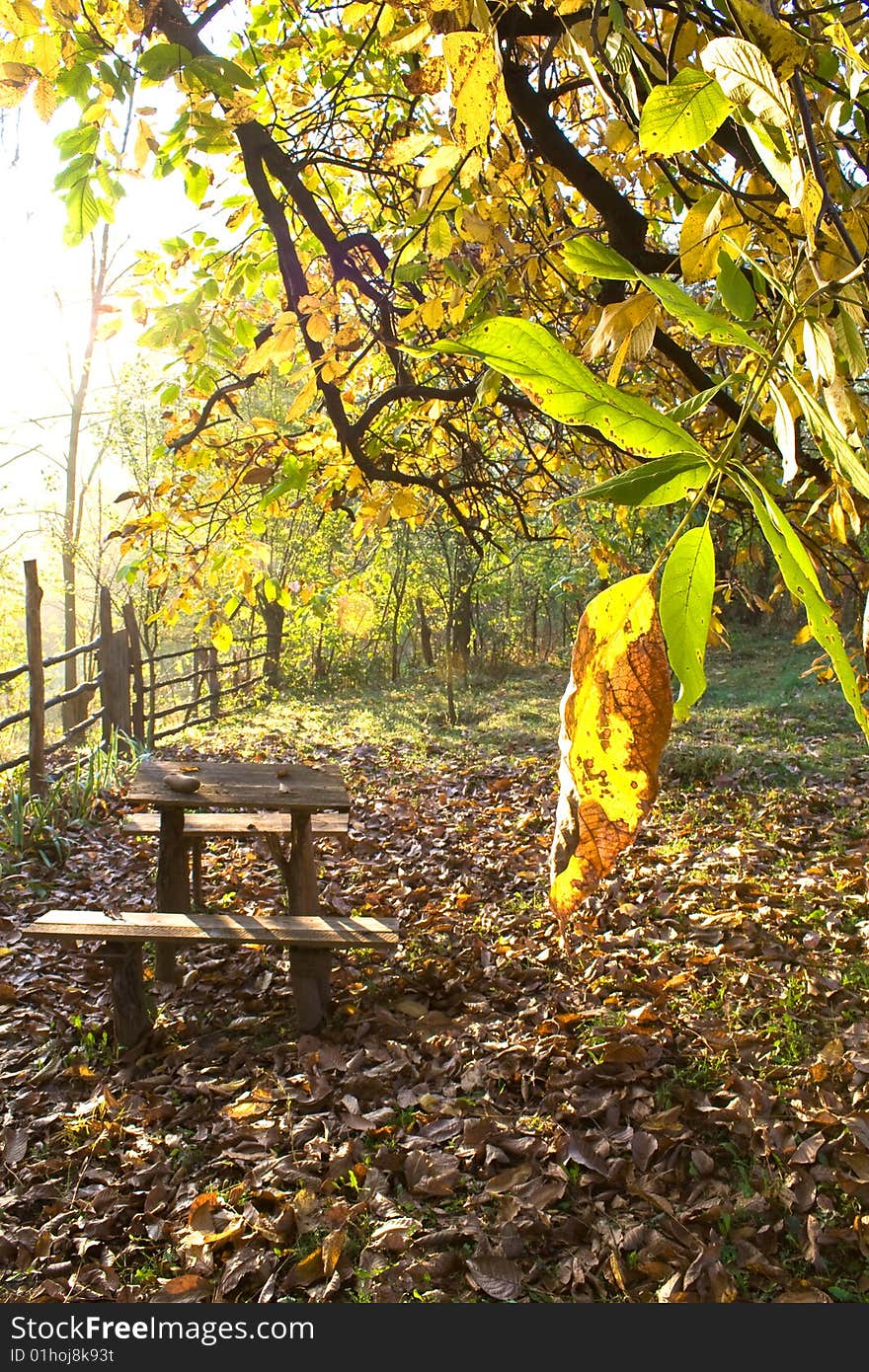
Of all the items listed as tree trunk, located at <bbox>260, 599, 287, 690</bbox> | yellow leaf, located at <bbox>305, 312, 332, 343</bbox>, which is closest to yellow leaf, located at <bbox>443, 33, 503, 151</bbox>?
Answer: yellow leaf, located at <bbox>305, 312, 332, 343</bbox>

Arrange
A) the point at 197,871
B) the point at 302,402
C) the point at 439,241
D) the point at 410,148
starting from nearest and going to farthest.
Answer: the point at 410,148
the point at 439,241
the point at 302,402
the point at 197,871

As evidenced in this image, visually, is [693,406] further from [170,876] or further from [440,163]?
[170,876]

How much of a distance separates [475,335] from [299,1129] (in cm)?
301

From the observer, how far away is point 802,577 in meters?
0.28

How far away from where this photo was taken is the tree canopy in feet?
1.02

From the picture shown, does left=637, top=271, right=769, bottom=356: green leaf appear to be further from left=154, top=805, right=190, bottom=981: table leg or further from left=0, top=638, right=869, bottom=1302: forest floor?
left=154, top=805, right=190, bottom=981: table leg

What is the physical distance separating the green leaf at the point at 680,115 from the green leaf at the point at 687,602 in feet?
0.78

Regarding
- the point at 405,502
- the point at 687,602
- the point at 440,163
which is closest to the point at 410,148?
the point at 440,163

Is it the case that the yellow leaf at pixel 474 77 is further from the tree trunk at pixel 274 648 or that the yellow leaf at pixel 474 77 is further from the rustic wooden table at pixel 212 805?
the tree trunk at pixel 274 648

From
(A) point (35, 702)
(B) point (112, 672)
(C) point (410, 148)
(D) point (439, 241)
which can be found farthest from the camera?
(B) point (112, 672)

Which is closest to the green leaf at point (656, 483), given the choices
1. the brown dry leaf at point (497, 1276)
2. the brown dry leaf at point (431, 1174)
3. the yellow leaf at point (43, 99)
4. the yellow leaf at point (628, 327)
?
the yellow leaf at point (628, 327)

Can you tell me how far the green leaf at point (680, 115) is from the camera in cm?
43

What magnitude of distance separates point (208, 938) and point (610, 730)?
10.2ft

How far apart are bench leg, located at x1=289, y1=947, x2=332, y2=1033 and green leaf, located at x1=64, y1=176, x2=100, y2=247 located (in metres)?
2.63
